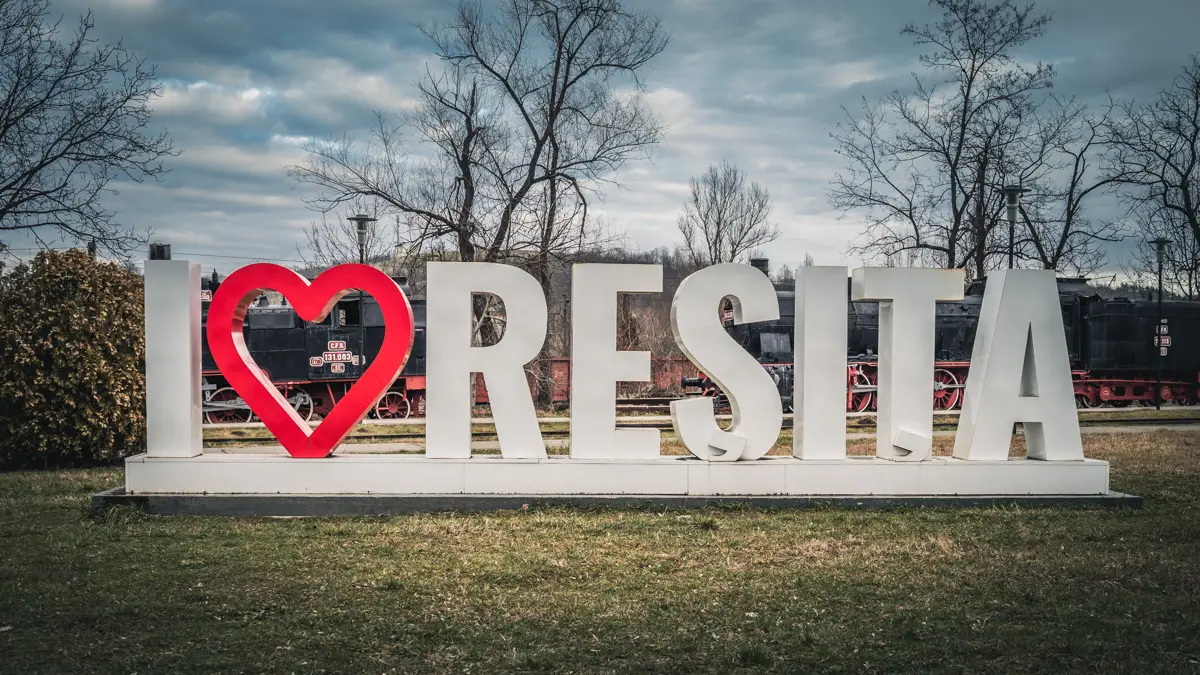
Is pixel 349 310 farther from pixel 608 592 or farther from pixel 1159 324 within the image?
pixel 1159 324

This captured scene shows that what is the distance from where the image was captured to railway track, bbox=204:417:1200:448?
15906 millimetres

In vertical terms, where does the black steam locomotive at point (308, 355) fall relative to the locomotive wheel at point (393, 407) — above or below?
above

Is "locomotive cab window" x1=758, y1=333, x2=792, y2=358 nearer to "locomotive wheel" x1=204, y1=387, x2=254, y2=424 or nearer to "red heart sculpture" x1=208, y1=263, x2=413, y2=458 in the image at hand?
"locomotive wheel" x1=204, y1=387, x2=254, y2=424

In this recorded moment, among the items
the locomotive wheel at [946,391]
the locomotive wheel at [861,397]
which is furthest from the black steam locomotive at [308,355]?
the locomotive wheel at [946,391]

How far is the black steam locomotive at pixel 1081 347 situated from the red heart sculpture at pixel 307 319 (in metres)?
12.4

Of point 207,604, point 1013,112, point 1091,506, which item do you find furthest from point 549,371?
point 207,604

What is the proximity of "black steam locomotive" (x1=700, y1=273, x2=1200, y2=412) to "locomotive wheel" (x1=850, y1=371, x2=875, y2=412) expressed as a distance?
0.02 m

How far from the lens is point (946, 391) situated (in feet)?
80.1

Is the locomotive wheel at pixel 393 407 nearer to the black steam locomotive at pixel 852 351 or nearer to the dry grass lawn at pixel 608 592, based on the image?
the black steam locomotive at pixel 852 351

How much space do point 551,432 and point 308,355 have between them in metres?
6.92

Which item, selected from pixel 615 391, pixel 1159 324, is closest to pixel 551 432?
pixel 615 391

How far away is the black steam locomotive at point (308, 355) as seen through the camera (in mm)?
20844

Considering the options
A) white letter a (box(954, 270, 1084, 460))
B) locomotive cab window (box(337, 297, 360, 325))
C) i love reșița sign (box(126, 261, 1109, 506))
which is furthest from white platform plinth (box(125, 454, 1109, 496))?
locomotive cab window (box(337, 297, 360, 325))

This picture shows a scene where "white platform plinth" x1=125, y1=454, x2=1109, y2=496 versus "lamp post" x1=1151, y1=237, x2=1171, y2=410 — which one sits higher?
"lamp post" x1=1151, y1=237, x2=1171, y2=410
